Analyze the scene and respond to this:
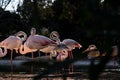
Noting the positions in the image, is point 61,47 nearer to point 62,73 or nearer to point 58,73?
point 58,73

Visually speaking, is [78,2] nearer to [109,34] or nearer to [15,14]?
[109,34]

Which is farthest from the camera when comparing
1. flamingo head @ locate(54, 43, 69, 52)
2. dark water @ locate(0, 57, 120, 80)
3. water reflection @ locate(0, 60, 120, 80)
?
flamingo head @ locate(54, 43, 69, 52)

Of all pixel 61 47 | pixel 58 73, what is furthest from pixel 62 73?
pixel 61 47

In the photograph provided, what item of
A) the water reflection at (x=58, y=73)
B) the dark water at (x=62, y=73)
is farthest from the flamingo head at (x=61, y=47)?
the water reflection at (x=58, y=73)

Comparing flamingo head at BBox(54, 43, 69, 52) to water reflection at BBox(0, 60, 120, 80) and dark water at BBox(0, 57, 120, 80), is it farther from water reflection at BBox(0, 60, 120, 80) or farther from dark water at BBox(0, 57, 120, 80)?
water reflection at BBox(0, 60, 120, 80)

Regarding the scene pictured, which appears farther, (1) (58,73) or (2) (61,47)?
(2) (61,47)

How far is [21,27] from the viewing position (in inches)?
913

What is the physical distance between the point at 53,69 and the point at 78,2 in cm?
34

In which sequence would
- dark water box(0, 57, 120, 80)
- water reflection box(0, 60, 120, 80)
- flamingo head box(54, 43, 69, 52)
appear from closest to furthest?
water reflection box(0, 60, 120, 80) → dark water box(0, 57, 120, 80) → flamingo head box(54, 43, 69, 52)

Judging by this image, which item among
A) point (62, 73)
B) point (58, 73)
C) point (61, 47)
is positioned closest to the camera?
point (62, 73)

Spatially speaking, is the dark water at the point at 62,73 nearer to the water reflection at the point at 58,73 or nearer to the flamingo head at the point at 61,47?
the water reflection at the point at 58,73

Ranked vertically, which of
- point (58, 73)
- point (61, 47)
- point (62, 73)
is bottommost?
point (62, 73)

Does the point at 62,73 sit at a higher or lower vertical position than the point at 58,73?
lower

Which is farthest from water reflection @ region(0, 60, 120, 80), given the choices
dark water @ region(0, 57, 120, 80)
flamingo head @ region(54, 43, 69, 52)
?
flamingo head @ region(54, 43, 69, 52)
